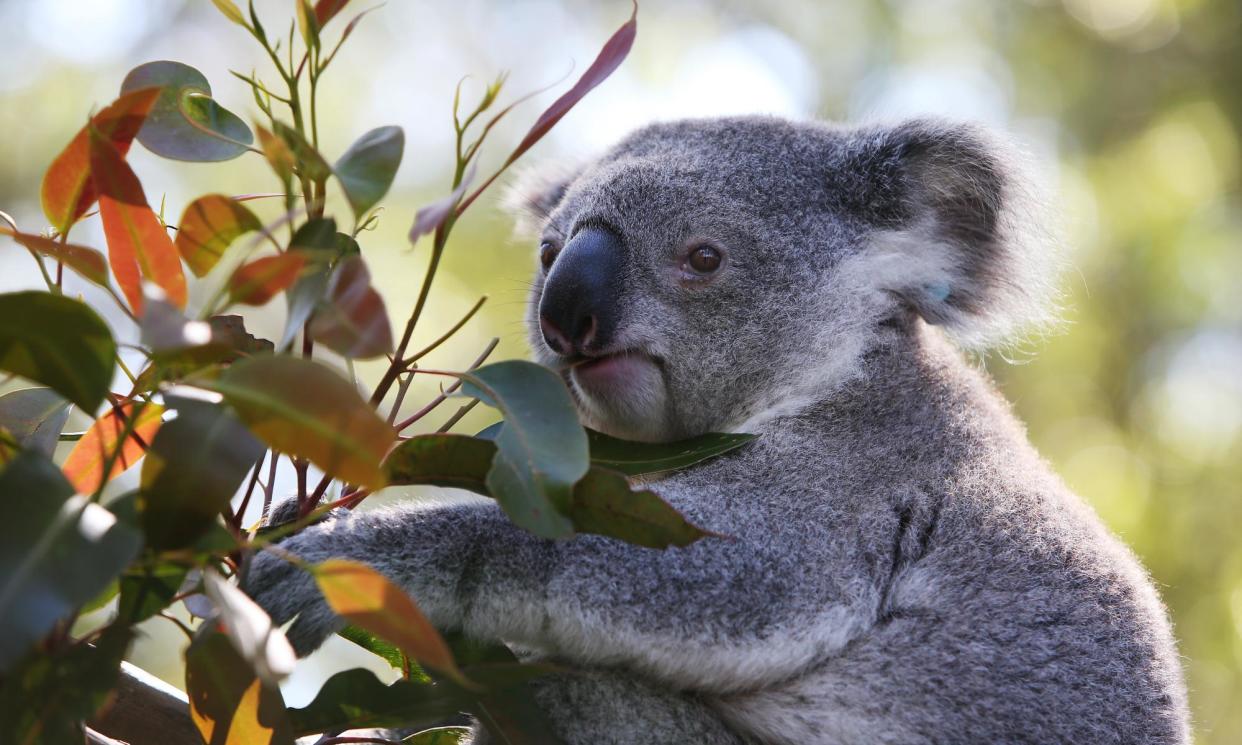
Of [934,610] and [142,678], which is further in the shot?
[934,610]

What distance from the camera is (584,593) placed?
2252 mm

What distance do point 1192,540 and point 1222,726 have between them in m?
1.49

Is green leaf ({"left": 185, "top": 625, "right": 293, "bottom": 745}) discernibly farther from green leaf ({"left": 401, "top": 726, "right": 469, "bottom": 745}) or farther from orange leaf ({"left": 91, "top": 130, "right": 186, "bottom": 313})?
green leaf ({"left": 401, "top": 726, "right": 469, "bottom": 745})

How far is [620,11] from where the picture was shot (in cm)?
1264

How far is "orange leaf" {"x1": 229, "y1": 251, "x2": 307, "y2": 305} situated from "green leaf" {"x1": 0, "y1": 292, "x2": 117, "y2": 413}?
0.53ft

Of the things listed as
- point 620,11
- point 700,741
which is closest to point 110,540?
point 700,741

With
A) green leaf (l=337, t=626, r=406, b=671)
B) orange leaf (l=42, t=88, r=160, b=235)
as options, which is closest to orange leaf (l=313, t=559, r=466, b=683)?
orange leaf (l=42, t=88, r=160, b=235)

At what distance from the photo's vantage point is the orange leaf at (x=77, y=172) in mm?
1552

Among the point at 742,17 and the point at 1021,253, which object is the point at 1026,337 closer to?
the point at 1021,253

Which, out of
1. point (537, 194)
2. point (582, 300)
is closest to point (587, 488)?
point (582, 300)

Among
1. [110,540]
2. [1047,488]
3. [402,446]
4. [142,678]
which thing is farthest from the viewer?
[1047,488]

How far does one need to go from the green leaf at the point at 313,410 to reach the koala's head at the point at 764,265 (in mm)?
1563

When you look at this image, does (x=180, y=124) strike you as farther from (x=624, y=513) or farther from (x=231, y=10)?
(x=624, y=513)

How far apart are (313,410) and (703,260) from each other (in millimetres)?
1874
